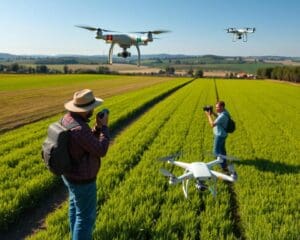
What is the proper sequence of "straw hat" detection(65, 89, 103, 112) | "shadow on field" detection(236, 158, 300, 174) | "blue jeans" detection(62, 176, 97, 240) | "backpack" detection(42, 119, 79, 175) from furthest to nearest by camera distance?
"shadow on field" detection(236, 158, 300, 174) → "blue jeans" detection(62, 176, 97, 240) → "straw hat" detection(65, 89, 103, 112) → "backpack" detection(42, 119, 79, 175)

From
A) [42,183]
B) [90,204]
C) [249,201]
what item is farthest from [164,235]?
[42,183]

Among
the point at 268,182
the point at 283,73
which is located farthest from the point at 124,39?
the point at 283,73

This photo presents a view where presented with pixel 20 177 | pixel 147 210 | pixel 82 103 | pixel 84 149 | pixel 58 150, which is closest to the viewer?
pixel 58 150

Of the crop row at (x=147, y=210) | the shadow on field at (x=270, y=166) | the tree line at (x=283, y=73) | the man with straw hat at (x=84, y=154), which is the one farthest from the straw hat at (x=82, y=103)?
the tree line at (x=283, y=73)

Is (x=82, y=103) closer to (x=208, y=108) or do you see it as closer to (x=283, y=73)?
(x=208, y=108)

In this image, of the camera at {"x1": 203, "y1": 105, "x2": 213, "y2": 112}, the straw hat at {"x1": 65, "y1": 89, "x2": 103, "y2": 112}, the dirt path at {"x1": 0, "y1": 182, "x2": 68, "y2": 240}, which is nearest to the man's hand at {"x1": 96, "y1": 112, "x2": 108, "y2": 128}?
the straw hat at {"x1": 65, "y1": 89, "x2": 103, "y2": 112}

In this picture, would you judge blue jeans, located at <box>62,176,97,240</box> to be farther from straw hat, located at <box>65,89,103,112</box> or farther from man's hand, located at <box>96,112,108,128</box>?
straw hat, located at <box>65,89,103,112</box>
